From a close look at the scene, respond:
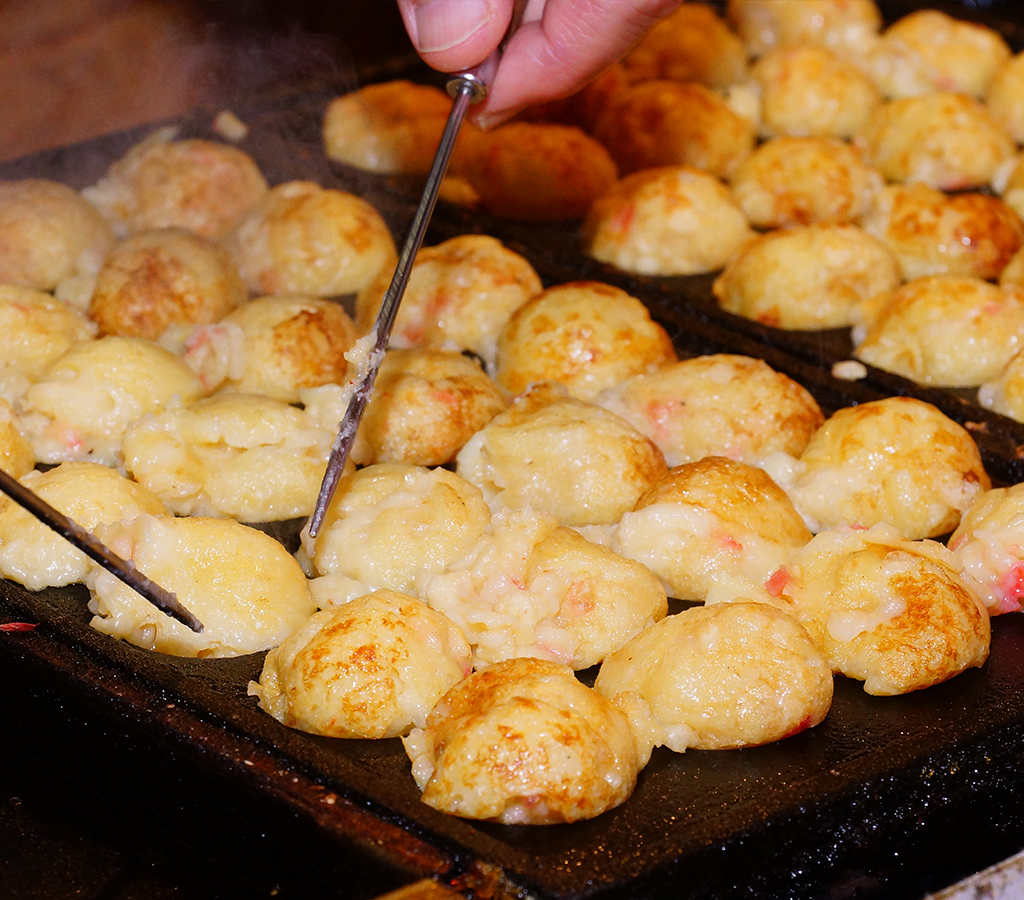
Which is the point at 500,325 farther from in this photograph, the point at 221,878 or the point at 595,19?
the point at 221,878

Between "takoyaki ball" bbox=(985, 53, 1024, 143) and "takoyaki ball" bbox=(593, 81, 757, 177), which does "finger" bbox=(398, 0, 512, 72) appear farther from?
"takoyaki ball" bbox=(985, 53, 1024, 143)

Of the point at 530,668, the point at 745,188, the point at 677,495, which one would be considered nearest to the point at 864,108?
the point at 745,188

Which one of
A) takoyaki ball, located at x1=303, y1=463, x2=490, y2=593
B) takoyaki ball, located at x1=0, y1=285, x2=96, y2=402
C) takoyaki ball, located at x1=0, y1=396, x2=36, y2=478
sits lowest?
takoyaki ball, located at x1=303, y1=463, x2=490, y2=593

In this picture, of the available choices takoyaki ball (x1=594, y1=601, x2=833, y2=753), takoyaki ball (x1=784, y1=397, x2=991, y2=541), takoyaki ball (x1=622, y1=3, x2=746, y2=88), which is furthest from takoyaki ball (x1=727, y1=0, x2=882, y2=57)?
takoyaki ball (x1=594, y1=601, x2=833, y2=753)

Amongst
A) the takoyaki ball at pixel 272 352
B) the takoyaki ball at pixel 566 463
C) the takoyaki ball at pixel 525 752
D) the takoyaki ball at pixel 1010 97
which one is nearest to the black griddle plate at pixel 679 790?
the takoyaki ball at pixel 525 752

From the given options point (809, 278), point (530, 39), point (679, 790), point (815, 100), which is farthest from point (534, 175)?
point (679, 790)

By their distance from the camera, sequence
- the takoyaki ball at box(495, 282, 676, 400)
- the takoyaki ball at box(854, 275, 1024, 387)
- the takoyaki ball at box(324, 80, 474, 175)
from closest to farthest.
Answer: the takoyaki ball at box(495, 282, 676, 400) → the takoyaki ball at box(854, 275, 1024, 387) → the takoyaki ball at box(324, 80, 474, 175)
